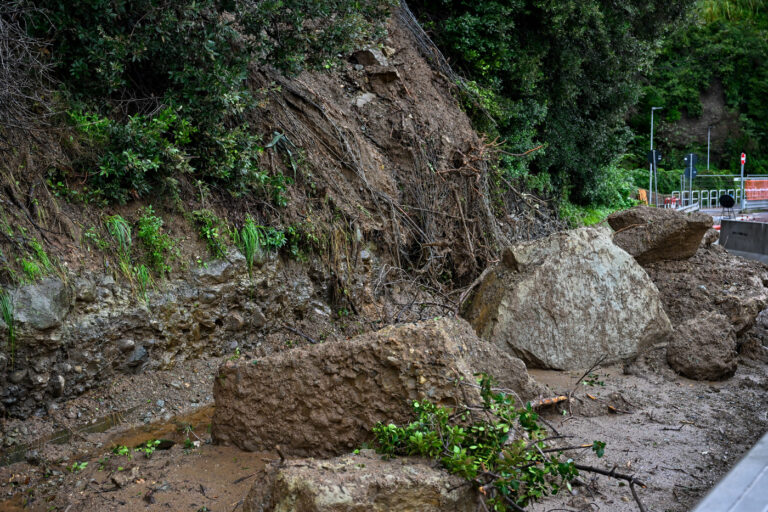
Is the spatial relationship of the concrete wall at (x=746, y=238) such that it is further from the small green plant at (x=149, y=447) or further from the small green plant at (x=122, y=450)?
the small green plant at (x=122, y=450)

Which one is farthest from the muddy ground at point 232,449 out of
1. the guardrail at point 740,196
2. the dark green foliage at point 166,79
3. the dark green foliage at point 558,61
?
the guardrail at point 740,196

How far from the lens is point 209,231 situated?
6.09 meters

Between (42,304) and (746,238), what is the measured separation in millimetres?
10008

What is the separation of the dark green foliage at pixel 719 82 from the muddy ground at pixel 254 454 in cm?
3690

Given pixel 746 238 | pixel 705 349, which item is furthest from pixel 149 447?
pixel 746 238

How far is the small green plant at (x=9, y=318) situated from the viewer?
4.53 metres

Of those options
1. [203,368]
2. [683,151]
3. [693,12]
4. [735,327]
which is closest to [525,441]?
[203,368]

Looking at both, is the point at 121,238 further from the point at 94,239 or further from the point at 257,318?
the point at 257,318

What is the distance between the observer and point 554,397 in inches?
186

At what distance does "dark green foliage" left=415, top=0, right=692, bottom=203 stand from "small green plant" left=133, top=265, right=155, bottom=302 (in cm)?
801

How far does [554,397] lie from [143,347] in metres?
3.54

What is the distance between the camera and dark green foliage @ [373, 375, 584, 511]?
9.82 ft

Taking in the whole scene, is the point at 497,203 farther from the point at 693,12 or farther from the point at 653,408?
the point at 693,12

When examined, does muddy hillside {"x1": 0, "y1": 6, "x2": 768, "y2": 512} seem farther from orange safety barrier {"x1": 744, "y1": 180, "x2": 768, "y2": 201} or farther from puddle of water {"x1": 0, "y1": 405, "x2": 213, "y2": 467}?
orange safety barrier {"x1": 744, "y1": 180, "x2": 768, "y2": 201}
